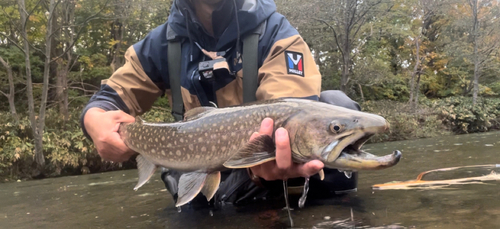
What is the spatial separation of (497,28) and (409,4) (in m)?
5.59

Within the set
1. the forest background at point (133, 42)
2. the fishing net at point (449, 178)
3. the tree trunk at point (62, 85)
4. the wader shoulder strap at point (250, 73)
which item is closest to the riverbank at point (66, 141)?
the forest background at point (133, 42)

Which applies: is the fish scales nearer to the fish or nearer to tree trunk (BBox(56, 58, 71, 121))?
the fish

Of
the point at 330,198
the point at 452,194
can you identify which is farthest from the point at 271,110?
the point at 452,194

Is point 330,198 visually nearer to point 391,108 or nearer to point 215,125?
point 215,125

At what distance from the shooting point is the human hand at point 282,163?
182 centimetres

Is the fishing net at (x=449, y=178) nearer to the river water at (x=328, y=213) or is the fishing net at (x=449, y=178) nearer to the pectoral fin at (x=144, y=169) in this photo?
the river water at (x=328, y=213)

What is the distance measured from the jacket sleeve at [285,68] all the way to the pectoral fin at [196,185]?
667mm

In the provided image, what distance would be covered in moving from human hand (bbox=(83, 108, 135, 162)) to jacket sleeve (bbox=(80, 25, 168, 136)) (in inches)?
12.7

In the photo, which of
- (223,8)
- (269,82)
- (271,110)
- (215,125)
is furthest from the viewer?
(223,8)

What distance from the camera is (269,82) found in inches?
103

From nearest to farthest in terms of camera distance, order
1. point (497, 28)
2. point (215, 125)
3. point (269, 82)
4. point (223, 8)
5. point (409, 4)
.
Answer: point (215, 125) < point (269, 82) < point (223, 8) < point (497, 28) < point (409, 4)

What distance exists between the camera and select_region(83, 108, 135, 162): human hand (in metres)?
2.74

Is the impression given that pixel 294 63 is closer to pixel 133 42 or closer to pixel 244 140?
pixel 244 140

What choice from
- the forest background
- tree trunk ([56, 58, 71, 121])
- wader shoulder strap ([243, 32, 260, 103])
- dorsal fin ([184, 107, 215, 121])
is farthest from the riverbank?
dorsal fin ([184, 107, 215, 121])
